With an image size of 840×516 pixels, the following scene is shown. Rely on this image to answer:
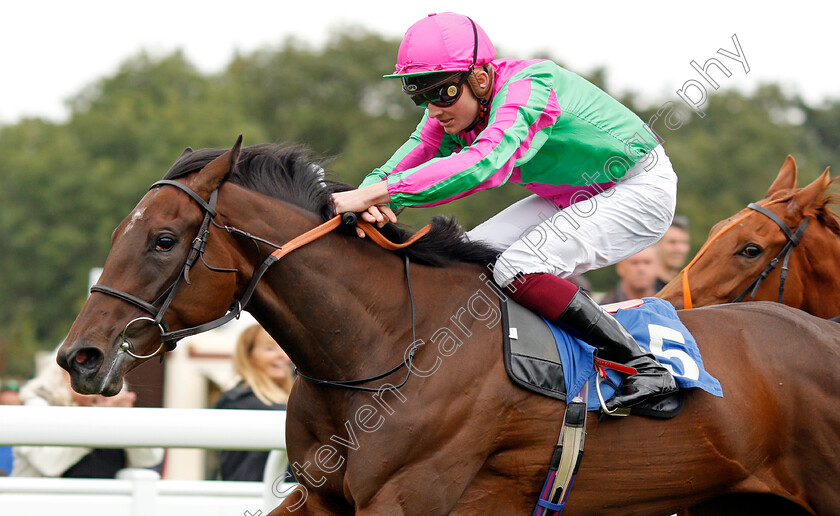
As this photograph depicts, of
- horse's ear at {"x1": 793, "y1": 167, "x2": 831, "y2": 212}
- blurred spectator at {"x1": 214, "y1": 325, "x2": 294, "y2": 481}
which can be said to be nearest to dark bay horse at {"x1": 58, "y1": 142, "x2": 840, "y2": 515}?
horse's ear at {"x1": 793, "y1": 167, "x2": 831, "y2": 212}

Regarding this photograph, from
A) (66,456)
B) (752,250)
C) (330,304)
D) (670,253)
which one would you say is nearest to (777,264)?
(752,250)

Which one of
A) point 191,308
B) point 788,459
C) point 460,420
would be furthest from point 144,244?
point 788,459

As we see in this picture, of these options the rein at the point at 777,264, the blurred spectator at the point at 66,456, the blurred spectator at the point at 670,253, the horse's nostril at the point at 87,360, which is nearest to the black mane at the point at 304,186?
the horse's nostril at the point at 87,360

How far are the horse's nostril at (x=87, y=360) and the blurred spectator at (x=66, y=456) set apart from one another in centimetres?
240

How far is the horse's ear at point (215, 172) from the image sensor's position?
3.12 m

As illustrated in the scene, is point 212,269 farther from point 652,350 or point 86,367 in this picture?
point 652,350

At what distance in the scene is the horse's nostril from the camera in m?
2.89

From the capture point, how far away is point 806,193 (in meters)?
4.62

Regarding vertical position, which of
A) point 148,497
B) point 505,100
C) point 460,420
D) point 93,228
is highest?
point 505,100

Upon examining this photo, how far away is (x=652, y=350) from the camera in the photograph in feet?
11.8

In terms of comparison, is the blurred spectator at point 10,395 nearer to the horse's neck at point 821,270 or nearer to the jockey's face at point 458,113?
the jockey's face at point 458,113

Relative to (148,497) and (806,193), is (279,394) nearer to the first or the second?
(148,497)

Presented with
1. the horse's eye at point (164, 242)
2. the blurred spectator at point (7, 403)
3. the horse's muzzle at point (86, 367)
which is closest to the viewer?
the horse's muzzle at point (86, 367)

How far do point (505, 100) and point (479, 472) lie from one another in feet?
4.37
